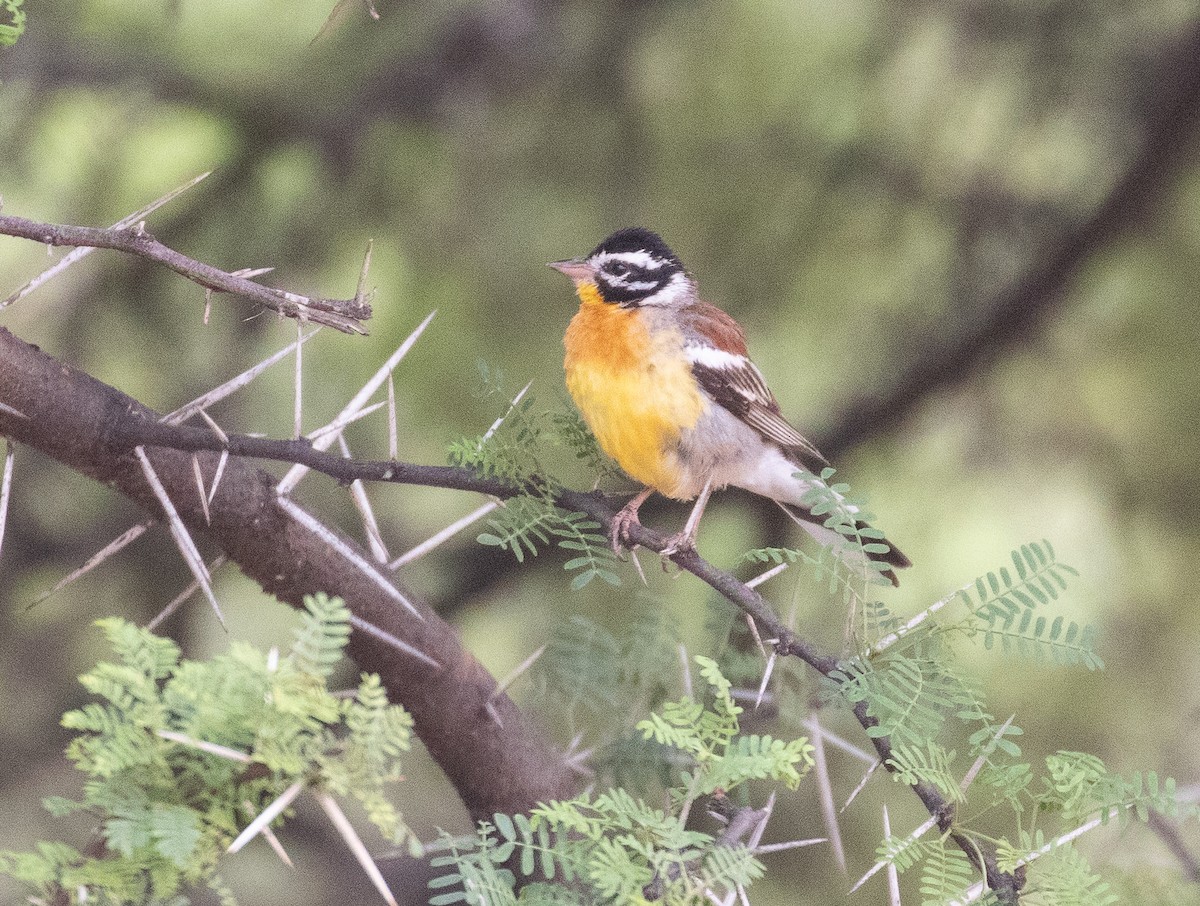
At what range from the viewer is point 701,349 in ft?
7.14

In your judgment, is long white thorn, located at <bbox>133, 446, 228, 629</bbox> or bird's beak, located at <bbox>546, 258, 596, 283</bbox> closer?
long white thorn, located at <bbox>133, 446, 228, 629</bbox>

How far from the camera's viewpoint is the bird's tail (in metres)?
1.36

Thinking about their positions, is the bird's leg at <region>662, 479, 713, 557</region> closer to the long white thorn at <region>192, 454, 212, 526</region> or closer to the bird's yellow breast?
the bird's yellow breast

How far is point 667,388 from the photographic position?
6.81 feet

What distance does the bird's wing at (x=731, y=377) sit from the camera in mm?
2152

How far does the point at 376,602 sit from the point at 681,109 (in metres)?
1.50

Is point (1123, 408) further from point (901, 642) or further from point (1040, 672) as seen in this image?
point (901, 642)

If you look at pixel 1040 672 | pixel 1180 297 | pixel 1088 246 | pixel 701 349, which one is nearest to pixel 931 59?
pixel 1088 246

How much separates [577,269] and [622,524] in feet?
1.92

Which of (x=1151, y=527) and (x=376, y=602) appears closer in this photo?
(x=376, y=602)

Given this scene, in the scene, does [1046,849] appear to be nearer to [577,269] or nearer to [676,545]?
[676,545]

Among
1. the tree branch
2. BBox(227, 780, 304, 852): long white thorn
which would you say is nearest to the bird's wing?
the tree branch

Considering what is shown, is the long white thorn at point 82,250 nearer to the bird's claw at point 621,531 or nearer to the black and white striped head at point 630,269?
the bird's claw at point 621,531

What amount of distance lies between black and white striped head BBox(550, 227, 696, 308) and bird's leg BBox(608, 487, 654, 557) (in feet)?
1.22
